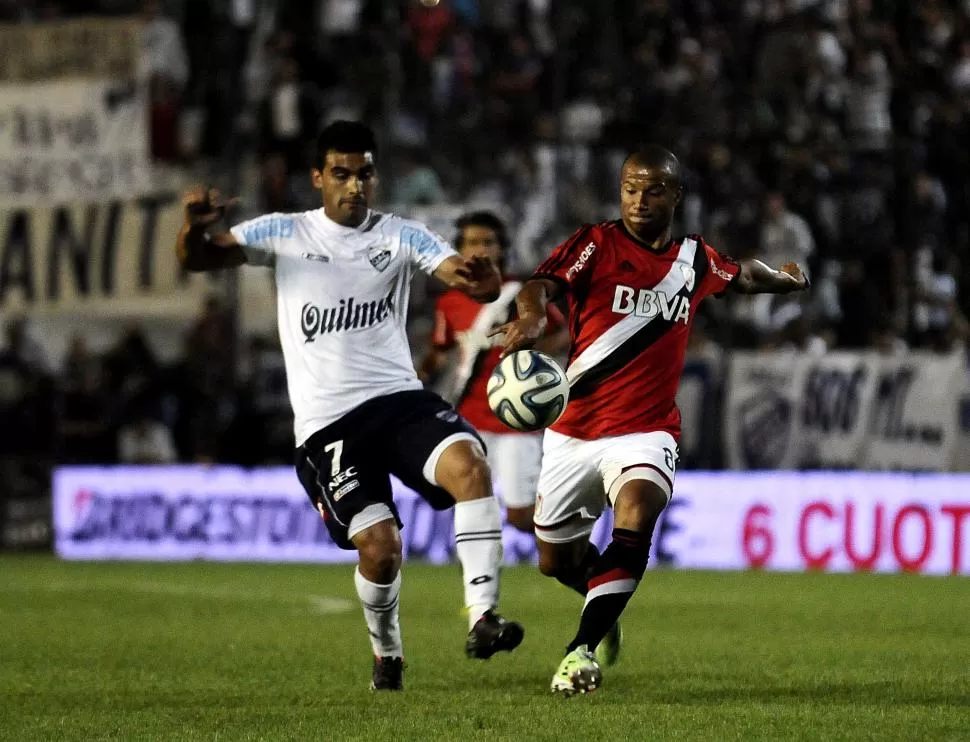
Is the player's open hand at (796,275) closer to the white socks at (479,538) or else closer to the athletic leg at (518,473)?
the white socks at (479,538)

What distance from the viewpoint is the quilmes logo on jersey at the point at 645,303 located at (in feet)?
26.1

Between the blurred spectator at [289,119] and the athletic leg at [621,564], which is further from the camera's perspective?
the blurred spectator at [289,119]

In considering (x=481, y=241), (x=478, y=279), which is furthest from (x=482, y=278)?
(x=481, y=241)

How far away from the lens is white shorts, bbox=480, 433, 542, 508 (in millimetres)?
12250

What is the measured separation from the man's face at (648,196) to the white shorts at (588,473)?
87cm

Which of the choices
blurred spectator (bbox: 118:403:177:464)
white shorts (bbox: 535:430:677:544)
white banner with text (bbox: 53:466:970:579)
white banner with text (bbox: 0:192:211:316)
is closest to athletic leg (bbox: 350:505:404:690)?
white shorts (bbox: 535:430:677:544)

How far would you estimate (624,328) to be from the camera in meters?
7.98

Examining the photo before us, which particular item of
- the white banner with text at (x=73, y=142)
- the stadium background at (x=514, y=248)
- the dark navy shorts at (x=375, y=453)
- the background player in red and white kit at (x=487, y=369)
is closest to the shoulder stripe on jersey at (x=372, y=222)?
the dark navy shorts at (x=375, y=453)

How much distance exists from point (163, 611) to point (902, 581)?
6014mm

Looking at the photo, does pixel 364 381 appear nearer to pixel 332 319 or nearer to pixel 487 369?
pixel 332 319

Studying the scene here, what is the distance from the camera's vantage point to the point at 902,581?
A: 50.5 ft

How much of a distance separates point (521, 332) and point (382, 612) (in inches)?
58.4

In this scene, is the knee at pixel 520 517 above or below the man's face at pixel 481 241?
below

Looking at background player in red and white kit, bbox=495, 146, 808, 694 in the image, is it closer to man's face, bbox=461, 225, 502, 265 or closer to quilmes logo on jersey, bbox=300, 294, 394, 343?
quilmes logo on jersey, bbox=300, 294, 394, 343
